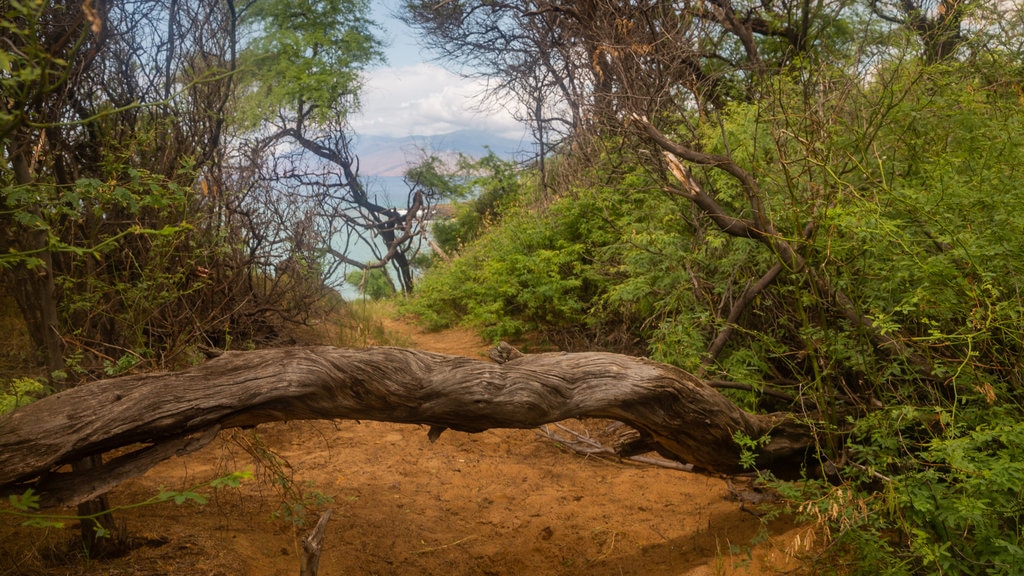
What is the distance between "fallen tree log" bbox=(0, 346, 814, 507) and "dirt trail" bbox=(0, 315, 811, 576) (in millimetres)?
560

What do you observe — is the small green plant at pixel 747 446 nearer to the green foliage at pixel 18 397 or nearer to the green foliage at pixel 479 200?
the green foliage at pixel 18 397

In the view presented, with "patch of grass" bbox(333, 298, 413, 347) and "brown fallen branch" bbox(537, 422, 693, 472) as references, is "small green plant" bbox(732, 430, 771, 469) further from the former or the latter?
"patch of grass" bbox(333, 298, 413, 347)

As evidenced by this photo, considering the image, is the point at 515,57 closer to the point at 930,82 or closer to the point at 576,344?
the point at 576,344

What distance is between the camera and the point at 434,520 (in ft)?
16.0

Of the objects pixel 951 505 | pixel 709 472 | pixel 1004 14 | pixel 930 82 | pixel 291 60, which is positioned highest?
pixel 291 60

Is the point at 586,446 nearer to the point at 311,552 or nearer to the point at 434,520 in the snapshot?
the point at 434,520

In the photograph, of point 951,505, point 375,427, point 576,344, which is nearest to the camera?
point 951,505

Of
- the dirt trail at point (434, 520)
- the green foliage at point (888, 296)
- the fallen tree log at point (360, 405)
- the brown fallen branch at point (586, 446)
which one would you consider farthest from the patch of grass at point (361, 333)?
the fallen tree log at point (360, 405)

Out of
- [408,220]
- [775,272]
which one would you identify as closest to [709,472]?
[775,272]

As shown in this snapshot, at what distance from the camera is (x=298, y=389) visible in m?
3.34

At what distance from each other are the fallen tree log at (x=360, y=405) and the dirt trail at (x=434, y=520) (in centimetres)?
56

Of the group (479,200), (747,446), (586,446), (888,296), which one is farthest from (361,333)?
(479,200)

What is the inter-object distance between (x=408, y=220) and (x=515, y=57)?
20.3 feet

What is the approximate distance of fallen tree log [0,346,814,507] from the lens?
3.06 m
